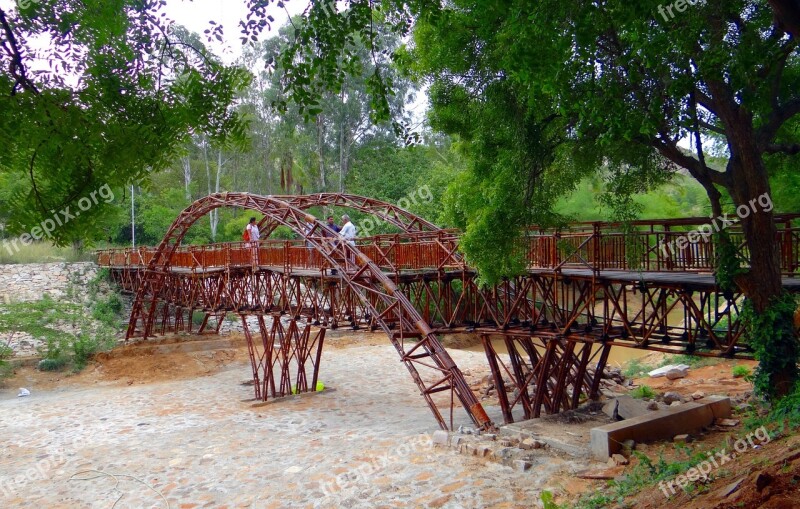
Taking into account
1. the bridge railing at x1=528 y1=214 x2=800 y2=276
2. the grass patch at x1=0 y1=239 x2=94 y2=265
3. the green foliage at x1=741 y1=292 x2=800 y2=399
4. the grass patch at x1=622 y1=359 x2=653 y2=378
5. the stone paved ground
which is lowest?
the stone paved ground

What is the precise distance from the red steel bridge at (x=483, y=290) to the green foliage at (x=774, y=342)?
0.38 m

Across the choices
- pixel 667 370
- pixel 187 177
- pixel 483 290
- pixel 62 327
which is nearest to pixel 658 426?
pixel 483 290

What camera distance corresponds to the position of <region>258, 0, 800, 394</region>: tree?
6875 millimetres

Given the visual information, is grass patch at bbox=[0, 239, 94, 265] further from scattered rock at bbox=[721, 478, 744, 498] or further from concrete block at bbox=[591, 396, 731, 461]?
scattered rock at bbox=[721, 478, 744, 498]

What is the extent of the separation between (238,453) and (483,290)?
7257mm

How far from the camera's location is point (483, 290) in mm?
15094

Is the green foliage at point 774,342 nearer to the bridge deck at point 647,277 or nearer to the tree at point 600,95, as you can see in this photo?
the tree at point 600,95

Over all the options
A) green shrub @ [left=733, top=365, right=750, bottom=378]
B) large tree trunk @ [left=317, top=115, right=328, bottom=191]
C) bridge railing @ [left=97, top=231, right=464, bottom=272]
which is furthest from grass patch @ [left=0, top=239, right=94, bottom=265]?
green shrub @ [left=733, top=365, right=750, bottom=378]

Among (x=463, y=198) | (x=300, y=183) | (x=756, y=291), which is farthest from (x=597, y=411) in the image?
(x=300, y=183)

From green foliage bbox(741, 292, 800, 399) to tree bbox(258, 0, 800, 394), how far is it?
0.9 inches

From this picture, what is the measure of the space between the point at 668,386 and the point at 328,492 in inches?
497

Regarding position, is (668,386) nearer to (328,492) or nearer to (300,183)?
(328,492)

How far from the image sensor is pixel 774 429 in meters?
8.74

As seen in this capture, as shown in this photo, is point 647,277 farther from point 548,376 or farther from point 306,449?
point 306,449
